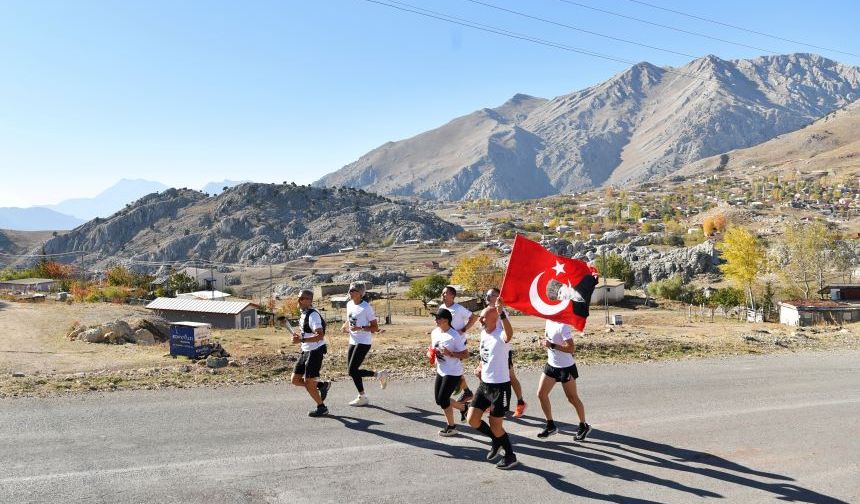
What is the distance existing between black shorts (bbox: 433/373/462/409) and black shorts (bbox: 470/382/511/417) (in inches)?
33.4

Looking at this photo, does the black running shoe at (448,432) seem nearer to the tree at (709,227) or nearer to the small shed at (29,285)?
the small shed at (29,285)

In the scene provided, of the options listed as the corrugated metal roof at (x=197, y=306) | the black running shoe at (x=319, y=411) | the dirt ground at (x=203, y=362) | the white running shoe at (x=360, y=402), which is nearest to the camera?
the black running shoe at (x=319, y=411)

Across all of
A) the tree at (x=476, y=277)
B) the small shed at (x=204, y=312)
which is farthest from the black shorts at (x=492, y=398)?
the tree at (x=476, y=277)

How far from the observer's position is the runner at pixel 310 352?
10.2 metres

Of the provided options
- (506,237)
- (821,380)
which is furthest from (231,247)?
(821,380)

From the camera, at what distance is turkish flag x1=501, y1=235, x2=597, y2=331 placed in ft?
30.8

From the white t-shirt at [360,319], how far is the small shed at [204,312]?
114 ft

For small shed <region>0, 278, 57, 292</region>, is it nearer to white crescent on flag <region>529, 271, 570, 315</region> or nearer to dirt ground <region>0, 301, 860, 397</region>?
dirt ground <region>0, 301, 860, 397</region>

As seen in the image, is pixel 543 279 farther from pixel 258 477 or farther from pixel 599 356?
pixel 599 356

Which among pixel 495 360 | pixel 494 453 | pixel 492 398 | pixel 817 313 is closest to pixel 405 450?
pixel 494 453

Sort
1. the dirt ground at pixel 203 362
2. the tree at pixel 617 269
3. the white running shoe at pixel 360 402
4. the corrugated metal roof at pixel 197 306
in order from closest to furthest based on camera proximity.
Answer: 1. the white running shoe at pixel 360 402
2. the dirt ground at pixel 203 362
3. the corrugated metal roof at pixel 197 306
4. the tree at pixel 617 269

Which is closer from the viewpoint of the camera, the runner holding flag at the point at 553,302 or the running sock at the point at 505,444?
the running sock at the point at 505,444

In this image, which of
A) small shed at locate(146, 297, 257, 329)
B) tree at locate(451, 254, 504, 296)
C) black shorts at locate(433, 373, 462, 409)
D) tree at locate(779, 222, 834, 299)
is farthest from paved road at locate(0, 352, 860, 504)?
tree at locate(451, 254, 504, 296)

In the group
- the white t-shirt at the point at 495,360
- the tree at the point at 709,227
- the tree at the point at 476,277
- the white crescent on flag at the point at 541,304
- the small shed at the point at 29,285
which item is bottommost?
the small shed at the point at 29,285
